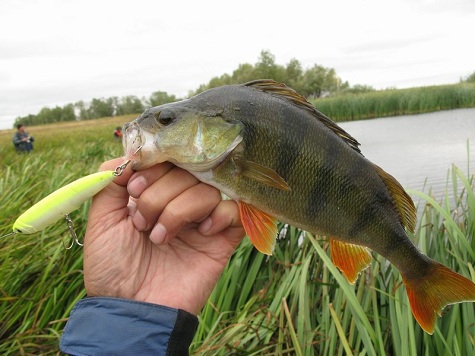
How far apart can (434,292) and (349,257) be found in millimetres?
432

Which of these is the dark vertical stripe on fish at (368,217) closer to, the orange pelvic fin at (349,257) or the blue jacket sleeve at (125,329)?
the orange pelvic fin at (349,257)

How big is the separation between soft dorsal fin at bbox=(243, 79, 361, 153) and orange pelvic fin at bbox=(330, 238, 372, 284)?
1.68 ft

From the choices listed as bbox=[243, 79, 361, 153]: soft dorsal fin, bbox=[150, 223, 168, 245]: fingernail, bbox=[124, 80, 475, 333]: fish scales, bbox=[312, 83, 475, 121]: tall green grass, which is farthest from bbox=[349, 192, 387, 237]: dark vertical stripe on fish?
bbox=[312, 83, 475, 121]: tall green grass

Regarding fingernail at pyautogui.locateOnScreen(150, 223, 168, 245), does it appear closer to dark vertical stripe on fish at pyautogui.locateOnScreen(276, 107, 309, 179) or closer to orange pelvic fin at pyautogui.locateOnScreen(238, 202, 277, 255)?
orange pelvic fin at pyautogui.locateOnScreen(238, 202, 277, 255)

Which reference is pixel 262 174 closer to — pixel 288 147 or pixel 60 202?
pixel 288 147

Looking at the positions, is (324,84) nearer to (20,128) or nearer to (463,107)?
(463,107)

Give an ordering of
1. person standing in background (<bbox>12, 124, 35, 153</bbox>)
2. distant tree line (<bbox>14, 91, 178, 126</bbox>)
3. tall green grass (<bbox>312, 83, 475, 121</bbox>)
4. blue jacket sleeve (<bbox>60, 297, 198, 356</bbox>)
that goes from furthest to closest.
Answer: distant tree line (<bbox>14, 91, 178, 126</bbox>) < tall green grass (<bbox>312, 83, 475, 121</bbox>) < person standing in background (<bbox>12, 124, 35, 153</bbox>) < blue jacket sleeve (<bbox>60, 297, 198, 356</bbox>)

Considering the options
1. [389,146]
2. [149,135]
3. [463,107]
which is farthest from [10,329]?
[463,107]

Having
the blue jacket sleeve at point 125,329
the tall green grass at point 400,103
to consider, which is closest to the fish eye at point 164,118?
the blue jacket sleeve at point 125,329

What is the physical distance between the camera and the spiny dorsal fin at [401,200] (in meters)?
2.05

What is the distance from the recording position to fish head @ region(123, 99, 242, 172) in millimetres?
1784

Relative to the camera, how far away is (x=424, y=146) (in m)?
16.4

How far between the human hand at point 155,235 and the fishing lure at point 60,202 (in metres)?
0.10

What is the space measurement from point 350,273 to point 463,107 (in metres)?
32.5
